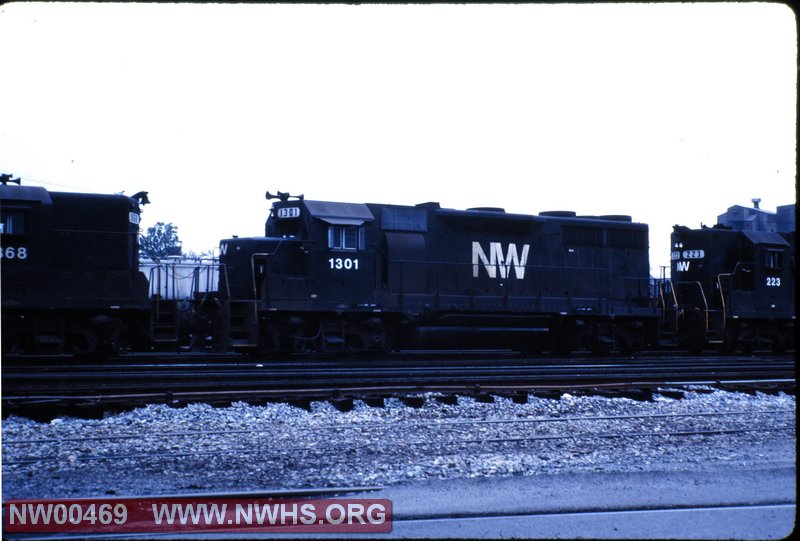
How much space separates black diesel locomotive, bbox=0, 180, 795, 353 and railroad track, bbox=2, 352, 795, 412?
79cm

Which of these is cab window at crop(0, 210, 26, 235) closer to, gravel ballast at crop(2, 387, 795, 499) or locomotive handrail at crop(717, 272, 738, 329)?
gravel ballast at crop(2, 387, 795, 499)

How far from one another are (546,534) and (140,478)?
3324 millimetres

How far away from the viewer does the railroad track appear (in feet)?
29.2

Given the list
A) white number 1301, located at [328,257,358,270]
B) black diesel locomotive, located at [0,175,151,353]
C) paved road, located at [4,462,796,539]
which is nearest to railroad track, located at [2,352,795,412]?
black diesel locomotive, located at [0,175,151,353]

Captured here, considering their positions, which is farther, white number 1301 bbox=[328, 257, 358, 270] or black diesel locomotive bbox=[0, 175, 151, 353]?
white number 1301 bbox=[328, 257, 358, 270]

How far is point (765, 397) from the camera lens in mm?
10320

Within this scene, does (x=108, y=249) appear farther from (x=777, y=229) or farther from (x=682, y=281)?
(x=777, y=229)

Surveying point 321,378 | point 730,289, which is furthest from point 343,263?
point 730,289

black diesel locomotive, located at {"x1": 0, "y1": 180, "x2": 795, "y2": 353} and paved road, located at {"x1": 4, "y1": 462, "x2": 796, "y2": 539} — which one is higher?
black diesel locomotive, located at {"x1": 0, "y1": 180, "x2": 795, "y2": 353}

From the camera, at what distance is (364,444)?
6.89 metres

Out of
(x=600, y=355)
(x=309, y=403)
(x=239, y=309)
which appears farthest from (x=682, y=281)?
(x=309, y=403)

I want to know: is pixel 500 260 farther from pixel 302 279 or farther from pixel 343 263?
pixel 302 279

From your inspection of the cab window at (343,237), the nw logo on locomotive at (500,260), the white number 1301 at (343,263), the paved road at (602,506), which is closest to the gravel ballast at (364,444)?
the paved road at (602,506)

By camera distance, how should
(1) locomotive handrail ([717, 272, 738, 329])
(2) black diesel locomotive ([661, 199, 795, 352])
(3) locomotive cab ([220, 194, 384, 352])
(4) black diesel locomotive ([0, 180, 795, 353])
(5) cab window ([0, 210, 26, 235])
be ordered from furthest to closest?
1. (2) black diesel locomotive ([661, 199, 795, 352])
2. (1) locomotive handrail ([717, 272, 738, 329])
3. (3) locomotive cab ([220, 194, 384, 352])
4. (4) black diesel locomotive ([0, 180, 795, 353])
5. (5) cab window ([0, 210, 26, 235])
